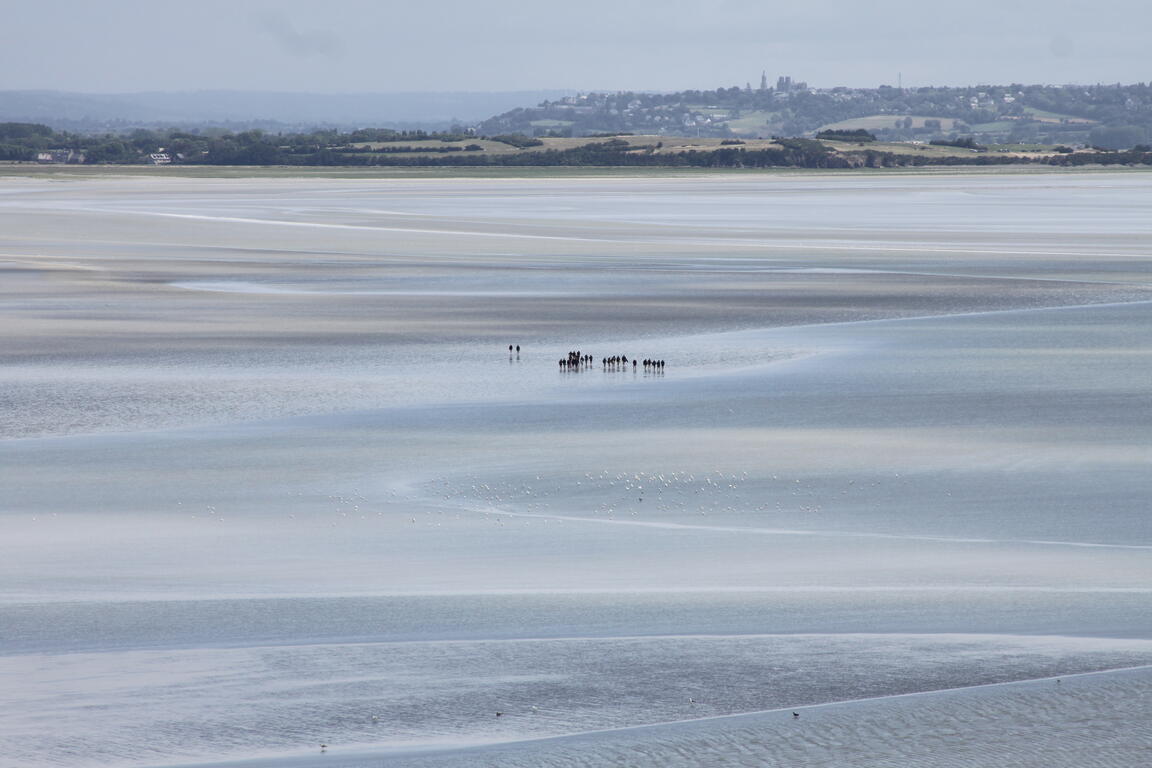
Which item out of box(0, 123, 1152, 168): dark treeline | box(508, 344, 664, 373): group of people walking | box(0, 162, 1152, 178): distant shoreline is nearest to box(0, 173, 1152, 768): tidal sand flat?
box(508, 344, 664, 373): group of people walking

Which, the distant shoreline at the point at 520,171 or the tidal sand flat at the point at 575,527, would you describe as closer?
the tidal sand flat at the point at 575,527

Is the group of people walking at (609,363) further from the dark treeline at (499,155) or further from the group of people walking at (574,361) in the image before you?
the dark treeline at (499,155)

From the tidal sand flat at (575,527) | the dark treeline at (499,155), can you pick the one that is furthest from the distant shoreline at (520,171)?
the tidal sand flat at (575,527)

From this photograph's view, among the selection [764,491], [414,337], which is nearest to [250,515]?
[764,491]

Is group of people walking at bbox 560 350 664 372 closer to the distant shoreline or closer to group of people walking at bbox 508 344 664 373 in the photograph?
group of people walking at bbox 508 344 664 373

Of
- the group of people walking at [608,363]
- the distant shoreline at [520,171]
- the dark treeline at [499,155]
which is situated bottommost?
the group of people walking at [608,363]

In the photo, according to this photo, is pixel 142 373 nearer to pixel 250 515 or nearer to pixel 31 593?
pixel 250 515

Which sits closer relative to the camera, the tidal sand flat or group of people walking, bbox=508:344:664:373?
the tidal sand flat

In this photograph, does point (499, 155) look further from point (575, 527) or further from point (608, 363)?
point (575, 527)
